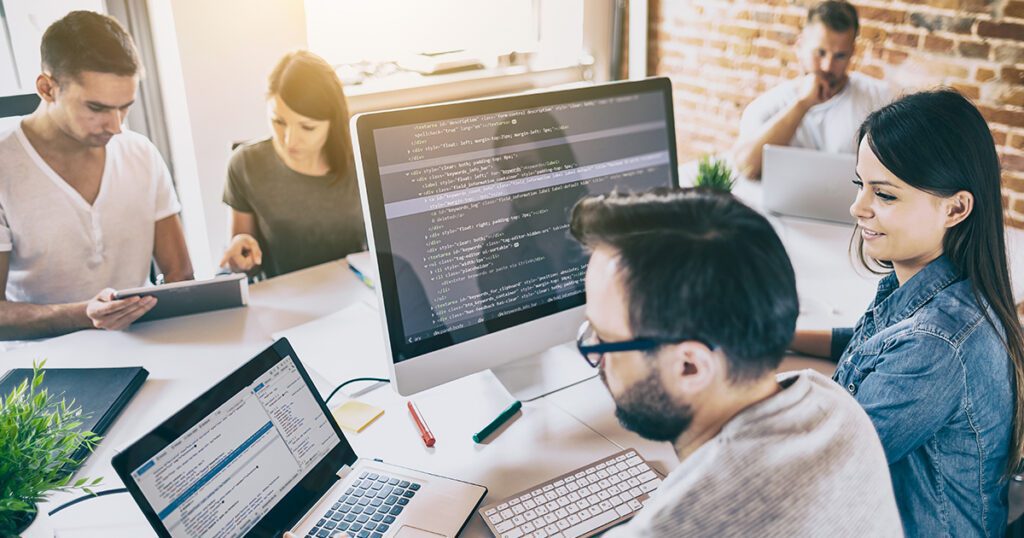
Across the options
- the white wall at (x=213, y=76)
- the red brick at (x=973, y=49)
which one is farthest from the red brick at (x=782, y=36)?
Answer: the white wall at (x=213, y=76)

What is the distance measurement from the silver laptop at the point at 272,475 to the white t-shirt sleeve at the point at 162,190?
118cm

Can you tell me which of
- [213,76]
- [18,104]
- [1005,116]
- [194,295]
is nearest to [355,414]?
[194,295]

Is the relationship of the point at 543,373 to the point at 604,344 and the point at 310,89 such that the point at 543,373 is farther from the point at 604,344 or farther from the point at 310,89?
the point at 310,89

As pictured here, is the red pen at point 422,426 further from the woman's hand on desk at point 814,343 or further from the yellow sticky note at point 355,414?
the woman's hand on desk at point 814,343

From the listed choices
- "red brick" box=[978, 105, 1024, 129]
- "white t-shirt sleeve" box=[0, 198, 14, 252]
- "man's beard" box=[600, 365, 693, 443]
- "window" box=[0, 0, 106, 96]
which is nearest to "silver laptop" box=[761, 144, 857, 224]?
"red brick" box=[978, 105, 1024, 129]

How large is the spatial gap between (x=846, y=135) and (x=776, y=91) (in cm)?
32

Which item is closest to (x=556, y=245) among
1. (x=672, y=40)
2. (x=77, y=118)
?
(x=77, y=118)

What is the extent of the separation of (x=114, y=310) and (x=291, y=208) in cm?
72

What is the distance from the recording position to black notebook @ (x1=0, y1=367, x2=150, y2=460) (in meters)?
1.23

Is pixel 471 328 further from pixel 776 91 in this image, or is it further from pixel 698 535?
pixel 776 91

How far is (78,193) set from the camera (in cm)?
183

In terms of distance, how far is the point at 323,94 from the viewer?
2057 millimetres

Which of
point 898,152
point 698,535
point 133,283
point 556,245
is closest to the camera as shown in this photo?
point 698,535

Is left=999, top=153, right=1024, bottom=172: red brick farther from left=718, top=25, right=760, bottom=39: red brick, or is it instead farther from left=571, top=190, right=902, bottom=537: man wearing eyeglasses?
left=571, top=190, right=902, bottom=537: man wearing eyeglasses
